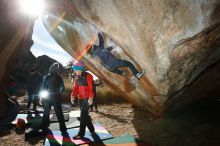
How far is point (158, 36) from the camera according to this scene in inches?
223

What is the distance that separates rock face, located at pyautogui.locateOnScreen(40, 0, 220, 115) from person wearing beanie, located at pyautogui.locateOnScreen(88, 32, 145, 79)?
0.60 feet

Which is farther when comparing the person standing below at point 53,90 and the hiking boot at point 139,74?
the person standing below at point 53,90

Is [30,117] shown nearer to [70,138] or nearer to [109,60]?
[70,138]

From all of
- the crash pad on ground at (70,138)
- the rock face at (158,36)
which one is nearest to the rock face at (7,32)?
the rock face at (158,36)

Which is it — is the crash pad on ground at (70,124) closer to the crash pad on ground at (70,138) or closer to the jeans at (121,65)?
the crash pad on ground at (70,138)

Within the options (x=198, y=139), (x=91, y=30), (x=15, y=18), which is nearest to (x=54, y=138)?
(x=91, y=30)

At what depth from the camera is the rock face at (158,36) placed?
200 inches

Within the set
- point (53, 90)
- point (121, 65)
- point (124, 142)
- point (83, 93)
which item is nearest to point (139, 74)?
point (121, 65)

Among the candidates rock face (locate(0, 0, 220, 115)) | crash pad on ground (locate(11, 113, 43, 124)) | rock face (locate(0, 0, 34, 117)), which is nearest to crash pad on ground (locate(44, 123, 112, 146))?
crash pad on ground (locate(11, 113, 43, 124))

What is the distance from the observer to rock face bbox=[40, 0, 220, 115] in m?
5.07

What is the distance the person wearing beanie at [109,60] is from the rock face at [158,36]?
18 centimetres

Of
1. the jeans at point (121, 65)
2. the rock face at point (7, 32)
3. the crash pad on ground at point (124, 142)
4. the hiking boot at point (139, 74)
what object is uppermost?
the rock face at point (7, 32)

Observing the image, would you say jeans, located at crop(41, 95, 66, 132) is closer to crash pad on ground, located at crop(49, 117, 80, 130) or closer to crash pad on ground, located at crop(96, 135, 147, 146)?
crash pad on ground, located at crop(49, 117, 80, 130)

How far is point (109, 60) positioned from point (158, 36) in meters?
2.19
